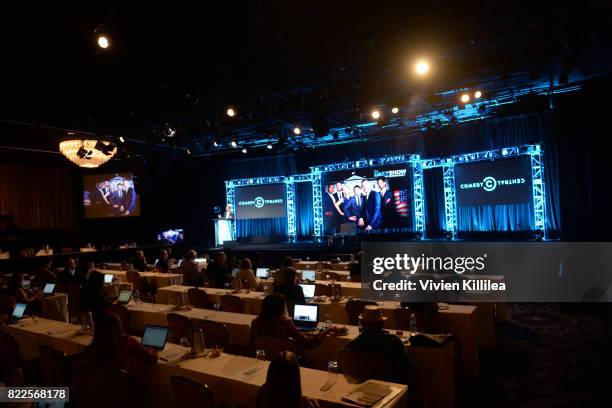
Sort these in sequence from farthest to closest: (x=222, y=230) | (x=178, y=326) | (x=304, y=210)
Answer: (x=222, y=230) < (x=304, y=210) < (x=178, y=326)

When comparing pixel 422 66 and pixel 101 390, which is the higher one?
pixel 422 66

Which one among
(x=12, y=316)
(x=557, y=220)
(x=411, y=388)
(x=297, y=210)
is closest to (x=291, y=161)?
(x=297, y=210)

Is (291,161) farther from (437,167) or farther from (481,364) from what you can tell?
(481,364)

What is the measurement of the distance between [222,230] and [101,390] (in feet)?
54.5

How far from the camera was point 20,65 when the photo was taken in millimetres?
6523

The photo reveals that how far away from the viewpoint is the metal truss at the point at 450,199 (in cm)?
1451

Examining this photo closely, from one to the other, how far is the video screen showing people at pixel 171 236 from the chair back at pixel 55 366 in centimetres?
1417

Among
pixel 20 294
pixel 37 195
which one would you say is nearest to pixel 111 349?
pixel 20 294

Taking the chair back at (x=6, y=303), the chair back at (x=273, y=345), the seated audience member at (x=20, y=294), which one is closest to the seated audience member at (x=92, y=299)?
the chair back at (x=6, y=303)

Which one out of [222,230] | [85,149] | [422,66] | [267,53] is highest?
[267,53]

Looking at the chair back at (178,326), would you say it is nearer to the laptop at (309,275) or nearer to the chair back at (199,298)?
the chair back at (199,298)

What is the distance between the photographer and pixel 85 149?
10.1 meters

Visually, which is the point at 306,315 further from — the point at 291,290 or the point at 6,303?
the point at 6,303

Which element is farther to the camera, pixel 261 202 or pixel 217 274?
pixel 261 202
